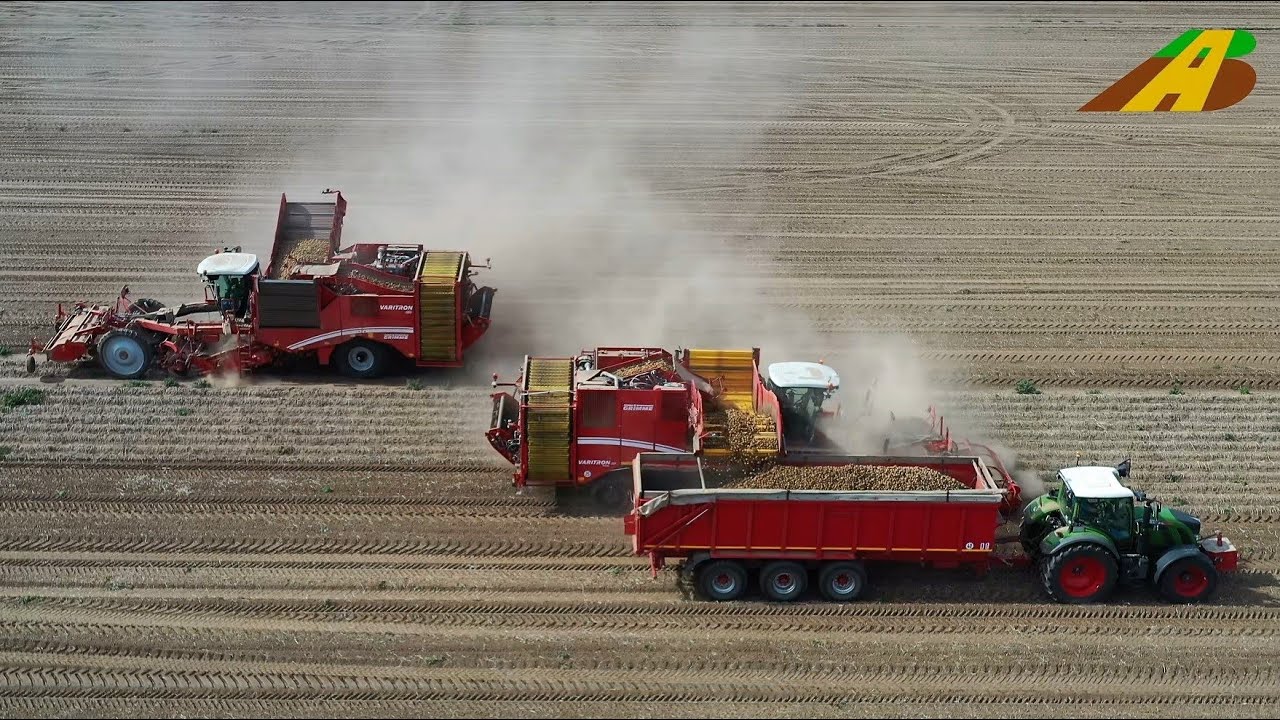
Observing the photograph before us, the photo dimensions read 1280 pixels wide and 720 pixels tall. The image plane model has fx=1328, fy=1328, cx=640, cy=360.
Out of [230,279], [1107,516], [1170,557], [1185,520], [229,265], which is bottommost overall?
[1170,557]

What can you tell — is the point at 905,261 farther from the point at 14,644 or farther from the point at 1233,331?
the point at 14,644

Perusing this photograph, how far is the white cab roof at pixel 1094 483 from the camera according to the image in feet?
51.7

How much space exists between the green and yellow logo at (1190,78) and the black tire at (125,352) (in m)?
26.4

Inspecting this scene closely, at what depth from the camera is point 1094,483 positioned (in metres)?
16.0

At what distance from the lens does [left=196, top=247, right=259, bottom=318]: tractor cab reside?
2181 cm

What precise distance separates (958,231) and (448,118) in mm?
14385

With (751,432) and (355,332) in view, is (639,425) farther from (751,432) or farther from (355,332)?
(355,332)

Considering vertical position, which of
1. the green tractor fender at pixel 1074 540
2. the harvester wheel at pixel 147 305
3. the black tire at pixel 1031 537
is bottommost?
the black tire at pixel 1031 537

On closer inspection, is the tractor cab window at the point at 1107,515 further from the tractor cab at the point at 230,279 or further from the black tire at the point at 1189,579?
the tractor cab at the point at 230,279

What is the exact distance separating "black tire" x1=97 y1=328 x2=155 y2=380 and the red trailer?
1017 cm

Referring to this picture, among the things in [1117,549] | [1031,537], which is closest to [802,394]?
[1031,537]

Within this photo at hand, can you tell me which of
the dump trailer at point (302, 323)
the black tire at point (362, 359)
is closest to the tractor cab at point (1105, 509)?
the dump trailer at point (302, 323)

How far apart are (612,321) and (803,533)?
31.4ft

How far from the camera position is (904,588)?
53.8 ft
